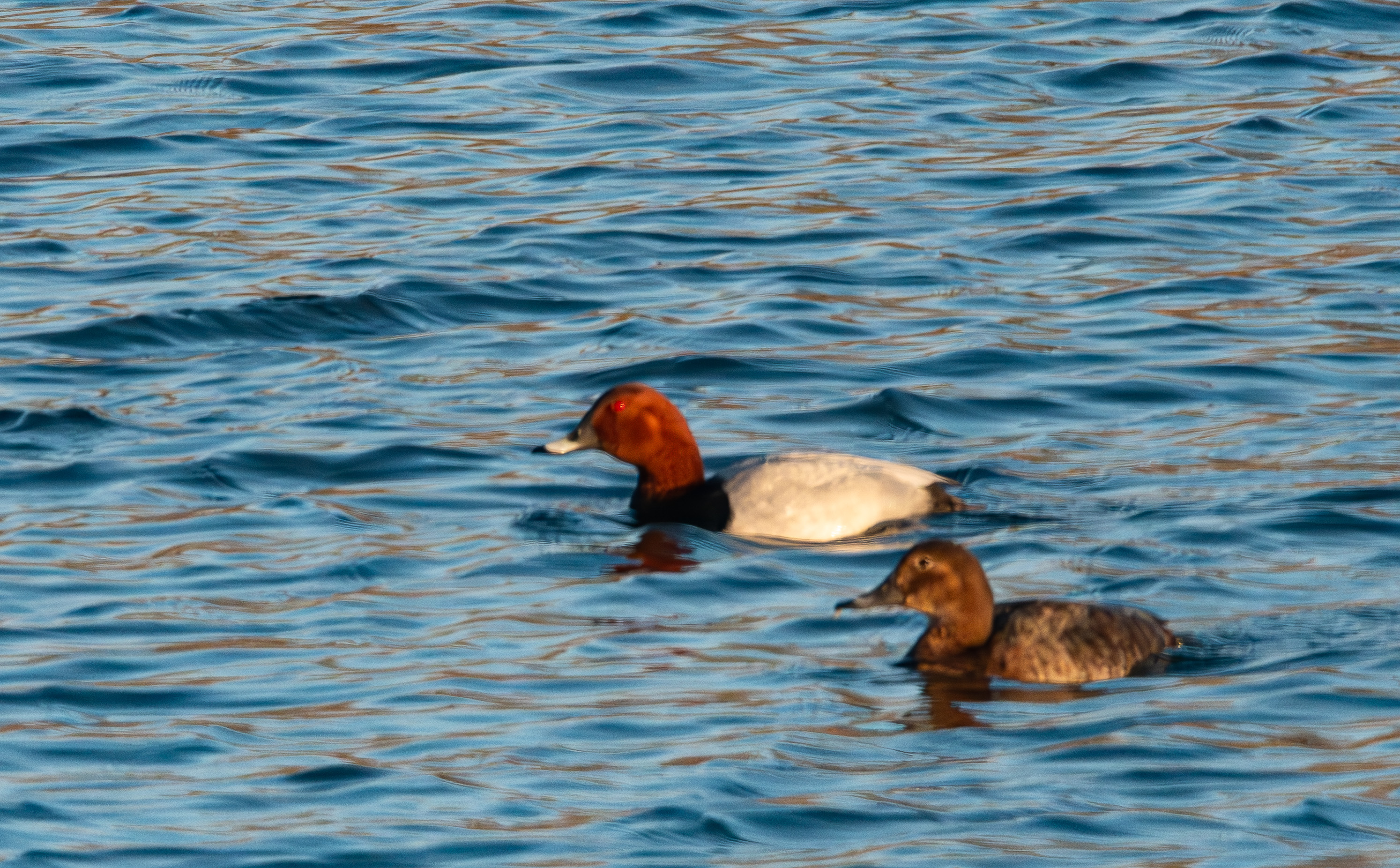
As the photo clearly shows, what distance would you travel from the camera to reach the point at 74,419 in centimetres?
1098

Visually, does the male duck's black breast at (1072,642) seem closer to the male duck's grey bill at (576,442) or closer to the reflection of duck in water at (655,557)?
the reflection of duck in water at (655,557)

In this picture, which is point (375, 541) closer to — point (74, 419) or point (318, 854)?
point (74, 419)

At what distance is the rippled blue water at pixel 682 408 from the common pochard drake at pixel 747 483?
19 cm

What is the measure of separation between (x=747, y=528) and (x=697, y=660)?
78.6 inches

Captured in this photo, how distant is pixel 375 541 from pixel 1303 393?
468 cm

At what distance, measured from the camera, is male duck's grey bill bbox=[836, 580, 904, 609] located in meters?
8.05

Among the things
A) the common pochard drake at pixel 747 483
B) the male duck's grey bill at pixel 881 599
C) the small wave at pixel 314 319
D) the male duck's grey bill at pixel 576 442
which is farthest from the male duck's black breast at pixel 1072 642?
the small wave at pixel 314 319

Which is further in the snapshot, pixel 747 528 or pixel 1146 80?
pixel 1146 80

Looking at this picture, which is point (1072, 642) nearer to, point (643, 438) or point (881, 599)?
point (881, 599)

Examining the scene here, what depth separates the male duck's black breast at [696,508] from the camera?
32.7ft

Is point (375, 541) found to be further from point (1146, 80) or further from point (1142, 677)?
point (1146, 80)

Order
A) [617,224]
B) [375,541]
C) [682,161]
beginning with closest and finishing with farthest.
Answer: [375,541] → [617,224] → [682,161]

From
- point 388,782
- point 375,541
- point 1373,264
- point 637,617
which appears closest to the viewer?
point 388,782

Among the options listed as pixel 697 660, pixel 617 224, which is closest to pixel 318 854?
pixel 697 660
